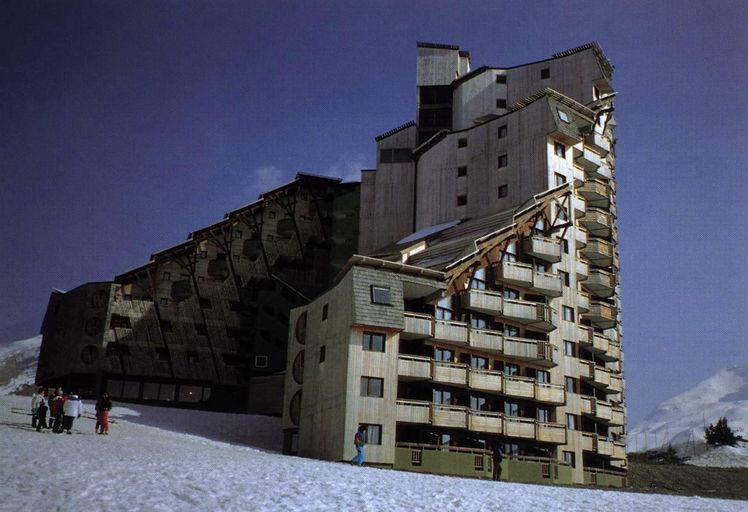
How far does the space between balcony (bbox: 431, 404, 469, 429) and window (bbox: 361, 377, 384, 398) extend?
12.9 ft

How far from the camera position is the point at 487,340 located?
58531mm

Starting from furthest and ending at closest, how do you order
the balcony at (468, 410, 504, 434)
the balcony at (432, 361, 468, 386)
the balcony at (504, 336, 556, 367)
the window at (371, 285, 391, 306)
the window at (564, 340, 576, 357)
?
the window at (564, 340, 576, 357) < the balcony at (504, 336, 556, 367) < the balcony at (468, 410, 504, 434) < the balcony at (432, 361, 468, 386) < the window at (371, 285, 391, 306)

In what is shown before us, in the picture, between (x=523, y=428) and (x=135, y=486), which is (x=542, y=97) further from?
(x=135, y=486)

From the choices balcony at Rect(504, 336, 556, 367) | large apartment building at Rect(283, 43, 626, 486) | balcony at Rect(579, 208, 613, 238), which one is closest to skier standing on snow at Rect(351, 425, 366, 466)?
large apartment building at Rect(283, 43, 626, 486)

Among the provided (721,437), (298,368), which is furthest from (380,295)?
(721,437)

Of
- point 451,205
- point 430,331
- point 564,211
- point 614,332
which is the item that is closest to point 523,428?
point 430,331

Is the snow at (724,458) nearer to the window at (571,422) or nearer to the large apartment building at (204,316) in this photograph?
the window at (571,422)

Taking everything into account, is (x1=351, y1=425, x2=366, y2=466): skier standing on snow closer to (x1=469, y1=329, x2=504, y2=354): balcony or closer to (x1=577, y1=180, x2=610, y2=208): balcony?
(x1=469, y1=329, x2=504, y2=354): balcony

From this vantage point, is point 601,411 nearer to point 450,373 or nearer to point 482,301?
point 482,301

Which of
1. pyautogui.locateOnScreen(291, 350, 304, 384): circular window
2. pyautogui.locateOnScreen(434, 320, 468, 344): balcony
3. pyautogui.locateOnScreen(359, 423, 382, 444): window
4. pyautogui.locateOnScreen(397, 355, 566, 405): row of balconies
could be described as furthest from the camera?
pyautogui.locateOnScreen(291, 350, 304, 384): circular window

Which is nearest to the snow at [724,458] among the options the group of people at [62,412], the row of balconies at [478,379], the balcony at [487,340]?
the row of balconies at [478,379]

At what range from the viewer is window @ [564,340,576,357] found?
67.4 m

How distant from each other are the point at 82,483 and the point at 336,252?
7433 centimetres

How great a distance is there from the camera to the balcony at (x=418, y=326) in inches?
2168
